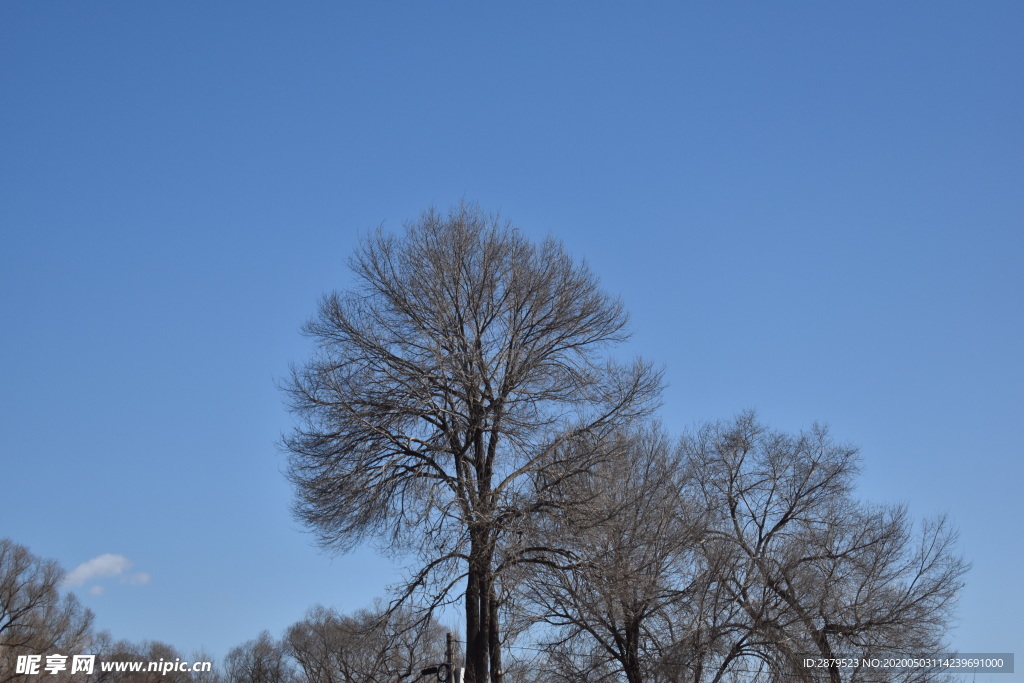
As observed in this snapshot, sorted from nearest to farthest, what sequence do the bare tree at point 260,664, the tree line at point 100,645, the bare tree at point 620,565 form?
the bare tree at point 620,565 → the tree line at point 100,645 → the bare tree at point 260,664

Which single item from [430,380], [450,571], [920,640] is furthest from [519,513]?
[920,640]

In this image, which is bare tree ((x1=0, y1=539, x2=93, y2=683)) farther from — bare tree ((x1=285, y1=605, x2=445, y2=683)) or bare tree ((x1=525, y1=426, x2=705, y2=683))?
bare tree ((x1=525, y1=426, x2=705, y2=683))

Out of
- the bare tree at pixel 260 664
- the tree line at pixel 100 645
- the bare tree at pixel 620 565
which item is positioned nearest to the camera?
the bare tree at pixel 620 565

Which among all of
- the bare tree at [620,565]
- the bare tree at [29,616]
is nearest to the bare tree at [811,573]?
the bare tree at [620,565]

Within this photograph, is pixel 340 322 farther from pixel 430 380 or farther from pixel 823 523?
pixel 823 523

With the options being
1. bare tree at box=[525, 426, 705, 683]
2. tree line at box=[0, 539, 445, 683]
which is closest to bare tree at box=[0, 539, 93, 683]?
tree line at box=[0, 539, 445, 683]

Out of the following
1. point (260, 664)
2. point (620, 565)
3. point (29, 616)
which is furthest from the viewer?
point (260, 664)

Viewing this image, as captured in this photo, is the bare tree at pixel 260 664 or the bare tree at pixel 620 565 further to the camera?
the bare tree at pixel 260 664

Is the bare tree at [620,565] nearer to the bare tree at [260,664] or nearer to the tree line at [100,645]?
the tree line at [100,645]

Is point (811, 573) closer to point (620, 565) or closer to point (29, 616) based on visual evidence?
point (620, 565)

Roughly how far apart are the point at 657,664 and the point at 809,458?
9826 mm

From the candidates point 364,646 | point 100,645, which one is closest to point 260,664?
point 100,645

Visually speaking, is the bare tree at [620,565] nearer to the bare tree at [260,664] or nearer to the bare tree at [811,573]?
the bare tree at [811,573]

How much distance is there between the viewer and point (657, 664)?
1975 cm
